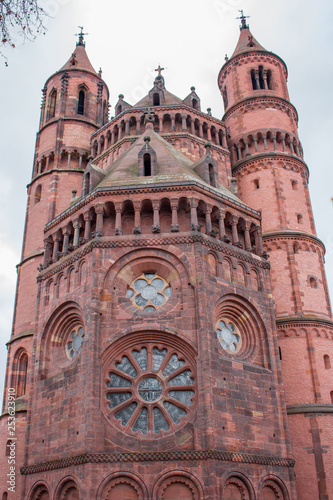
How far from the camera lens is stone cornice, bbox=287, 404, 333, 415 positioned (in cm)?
2548

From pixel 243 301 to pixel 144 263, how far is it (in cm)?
452

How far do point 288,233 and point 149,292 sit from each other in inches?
481

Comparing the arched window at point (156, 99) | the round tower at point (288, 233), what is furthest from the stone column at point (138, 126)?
the round tower at point (288, 233)

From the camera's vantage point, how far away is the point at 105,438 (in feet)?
61.3

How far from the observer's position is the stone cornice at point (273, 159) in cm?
3341

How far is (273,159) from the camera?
33.4 m

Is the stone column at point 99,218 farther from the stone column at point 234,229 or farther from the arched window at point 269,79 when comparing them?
the arched window at point 269,79

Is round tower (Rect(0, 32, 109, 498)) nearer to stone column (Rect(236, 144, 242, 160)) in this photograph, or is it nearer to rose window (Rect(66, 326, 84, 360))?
rose window (Rect(66, 326, 84, 360))

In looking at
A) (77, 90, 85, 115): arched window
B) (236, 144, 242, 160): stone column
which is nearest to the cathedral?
(236, 144, 242, 160): stone column

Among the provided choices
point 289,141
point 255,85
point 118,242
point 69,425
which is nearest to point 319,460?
point 69,425

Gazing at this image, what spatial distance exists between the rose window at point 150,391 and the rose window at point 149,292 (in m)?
1.70

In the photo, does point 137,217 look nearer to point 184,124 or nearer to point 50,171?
point 184,124

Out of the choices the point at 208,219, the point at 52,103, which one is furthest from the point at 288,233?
the point at 52,103

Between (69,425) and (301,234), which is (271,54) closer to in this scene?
(301,234)
